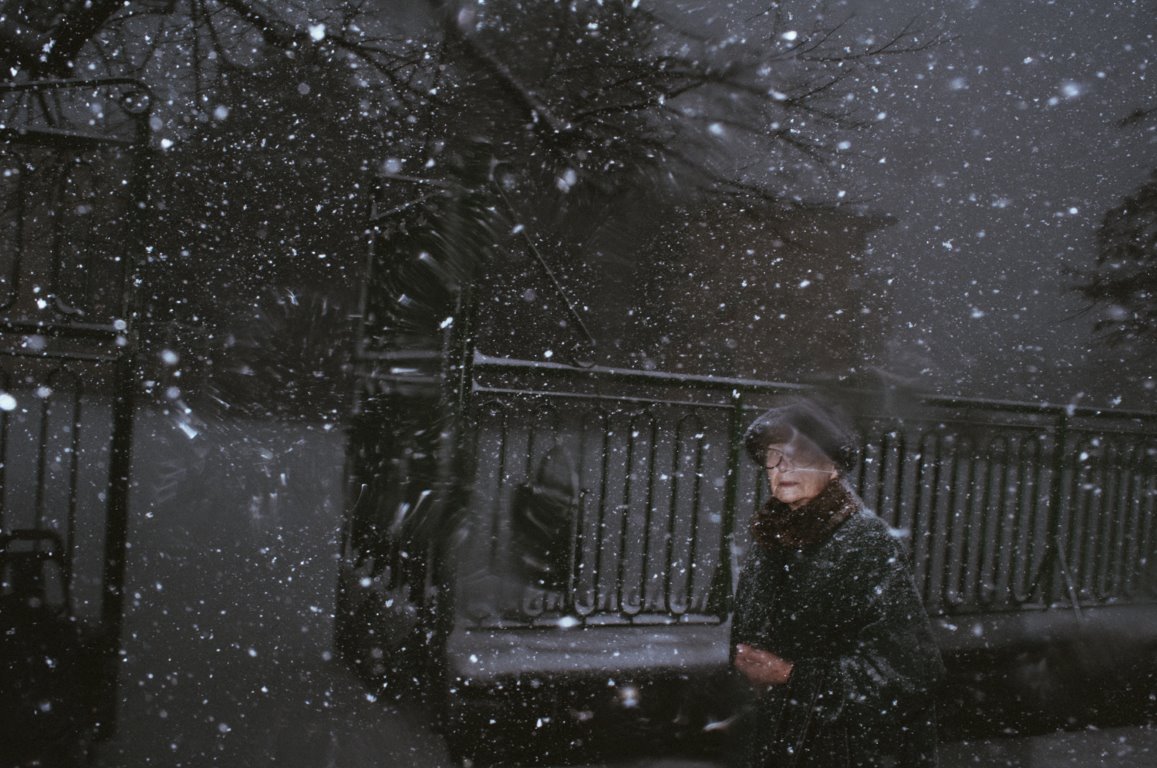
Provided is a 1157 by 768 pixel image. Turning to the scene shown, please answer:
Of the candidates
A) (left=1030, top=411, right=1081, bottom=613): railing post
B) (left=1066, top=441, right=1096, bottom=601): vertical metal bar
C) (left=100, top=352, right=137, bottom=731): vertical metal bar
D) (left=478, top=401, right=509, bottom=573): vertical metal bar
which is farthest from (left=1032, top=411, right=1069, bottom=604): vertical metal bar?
(left=100, top=352, right=137, bottom=731): vertical metal bar

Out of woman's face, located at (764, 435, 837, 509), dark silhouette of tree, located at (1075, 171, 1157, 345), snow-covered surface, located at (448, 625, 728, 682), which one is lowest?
snow-covered surface, located at (448, 625, 728, 682)

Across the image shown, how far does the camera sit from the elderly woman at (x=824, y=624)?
2.16 meters

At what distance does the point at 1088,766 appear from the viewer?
402 centimetres

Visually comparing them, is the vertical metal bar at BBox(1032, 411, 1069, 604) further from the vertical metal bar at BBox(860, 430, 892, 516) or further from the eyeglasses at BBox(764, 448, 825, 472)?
the eyeglasses at BBox(764, 448, 825, 472)

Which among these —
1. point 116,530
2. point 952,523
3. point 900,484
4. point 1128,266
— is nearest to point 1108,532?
point 952,523

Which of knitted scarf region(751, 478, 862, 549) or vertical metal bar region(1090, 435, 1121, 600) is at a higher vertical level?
knitted scarf region(751, 478, 862, 549)

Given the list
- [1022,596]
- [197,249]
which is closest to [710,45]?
[1022,596]

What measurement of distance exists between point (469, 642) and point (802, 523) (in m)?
1.85

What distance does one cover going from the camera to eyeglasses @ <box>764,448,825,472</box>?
246 centimetres

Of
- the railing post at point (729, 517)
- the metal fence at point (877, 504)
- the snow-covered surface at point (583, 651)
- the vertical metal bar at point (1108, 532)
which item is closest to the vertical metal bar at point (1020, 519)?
the metal fence at point (877, 504)

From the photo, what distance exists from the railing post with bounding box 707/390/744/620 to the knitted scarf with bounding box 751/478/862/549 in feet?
4.72

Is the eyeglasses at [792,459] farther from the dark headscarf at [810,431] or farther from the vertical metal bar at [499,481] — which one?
the vertical metal bar at [499,481]

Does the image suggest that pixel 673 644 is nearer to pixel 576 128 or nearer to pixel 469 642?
pixel 469 642

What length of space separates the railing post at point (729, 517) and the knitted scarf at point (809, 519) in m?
1.44
